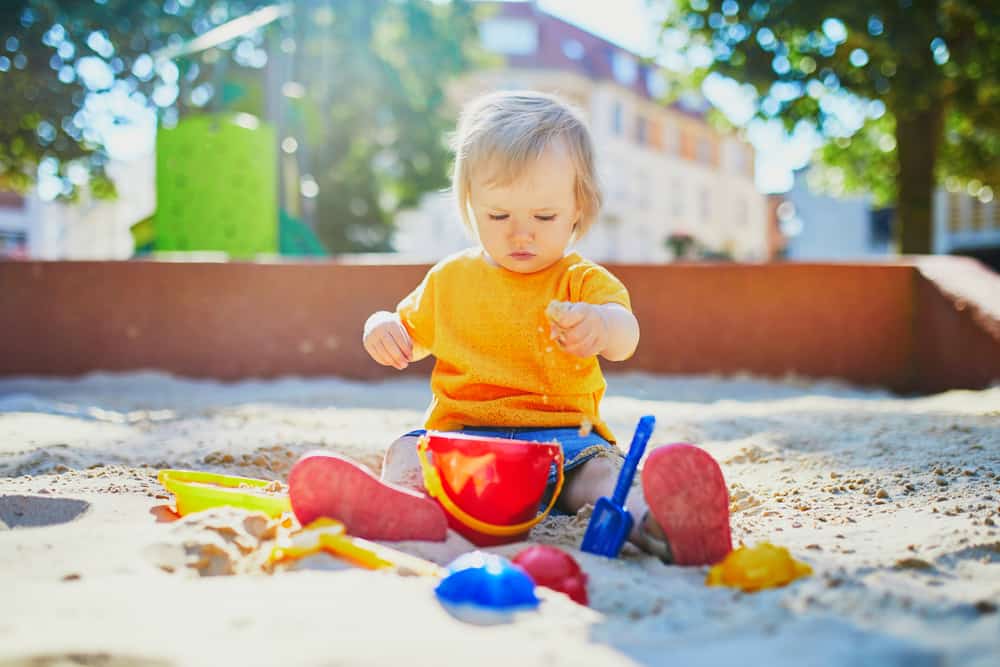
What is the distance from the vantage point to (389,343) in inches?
70.2

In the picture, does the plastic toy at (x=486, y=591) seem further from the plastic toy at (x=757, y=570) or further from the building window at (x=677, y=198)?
the building window at (x=677, y=198)

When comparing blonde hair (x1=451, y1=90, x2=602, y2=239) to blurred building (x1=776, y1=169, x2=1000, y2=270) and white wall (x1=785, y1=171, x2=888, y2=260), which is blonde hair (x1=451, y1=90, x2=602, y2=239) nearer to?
blurred building (x1=776, y1=169, x2=1000, y2=270)

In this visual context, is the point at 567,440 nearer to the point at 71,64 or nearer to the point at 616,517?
the point at 616,517

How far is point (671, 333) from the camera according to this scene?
4.72 meters

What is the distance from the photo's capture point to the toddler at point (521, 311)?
5.73 feet

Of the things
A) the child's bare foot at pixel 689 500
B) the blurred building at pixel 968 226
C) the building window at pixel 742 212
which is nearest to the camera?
the child's bare foot at pixel 689 500

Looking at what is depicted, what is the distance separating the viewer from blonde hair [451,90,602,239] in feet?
5.76

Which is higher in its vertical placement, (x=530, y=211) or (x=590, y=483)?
(x=530, y=211)

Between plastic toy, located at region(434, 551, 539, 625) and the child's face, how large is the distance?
80 cm

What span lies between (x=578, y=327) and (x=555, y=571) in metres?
0.50

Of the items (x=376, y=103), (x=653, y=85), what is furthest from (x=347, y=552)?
(x=653, y=85)

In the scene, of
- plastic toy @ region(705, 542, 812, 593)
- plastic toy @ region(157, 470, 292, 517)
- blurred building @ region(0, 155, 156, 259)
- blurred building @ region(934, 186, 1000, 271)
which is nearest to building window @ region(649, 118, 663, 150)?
blurred building @ region(934, 186, 1000, 271)

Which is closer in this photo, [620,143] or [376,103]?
[376,103]

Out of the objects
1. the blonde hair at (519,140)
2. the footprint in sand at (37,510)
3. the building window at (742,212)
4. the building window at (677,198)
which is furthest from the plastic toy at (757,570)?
the building window at (742,212)
